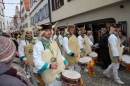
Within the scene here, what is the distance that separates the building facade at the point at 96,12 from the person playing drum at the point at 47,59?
4170 mm

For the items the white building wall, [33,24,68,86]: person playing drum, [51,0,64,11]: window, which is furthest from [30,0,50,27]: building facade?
[33,24,68,86]: person playing drum

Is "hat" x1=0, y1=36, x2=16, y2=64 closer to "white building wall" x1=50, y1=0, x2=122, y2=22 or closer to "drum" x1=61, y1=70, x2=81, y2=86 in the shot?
"drum" x1=61, y1=70, x2=81, y2=86

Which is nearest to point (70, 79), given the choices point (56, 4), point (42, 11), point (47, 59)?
point (47, 59)

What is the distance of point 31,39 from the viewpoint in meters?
5.00

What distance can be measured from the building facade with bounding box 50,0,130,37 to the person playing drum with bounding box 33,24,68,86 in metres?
4.17

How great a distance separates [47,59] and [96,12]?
627 centimetres

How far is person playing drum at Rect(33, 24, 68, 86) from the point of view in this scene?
3158 millimetres

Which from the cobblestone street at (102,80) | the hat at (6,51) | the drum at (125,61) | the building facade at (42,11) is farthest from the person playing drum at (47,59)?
the building facade at (42,11)

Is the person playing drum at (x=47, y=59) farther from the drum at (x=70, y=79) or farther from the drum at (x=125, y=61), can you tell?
the drum at (x=125, y=61)

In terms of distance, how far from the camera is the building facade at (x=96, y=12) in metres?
6.73

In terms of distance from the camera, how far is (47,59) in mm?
3266

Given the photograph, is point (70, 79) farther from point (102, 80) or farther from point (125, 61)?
point (102, 80)

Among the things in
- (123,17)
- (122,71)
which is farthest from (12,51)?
(123,17)

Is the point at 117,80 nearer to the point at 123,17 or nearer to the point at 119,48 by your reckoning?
the point at 119,48
